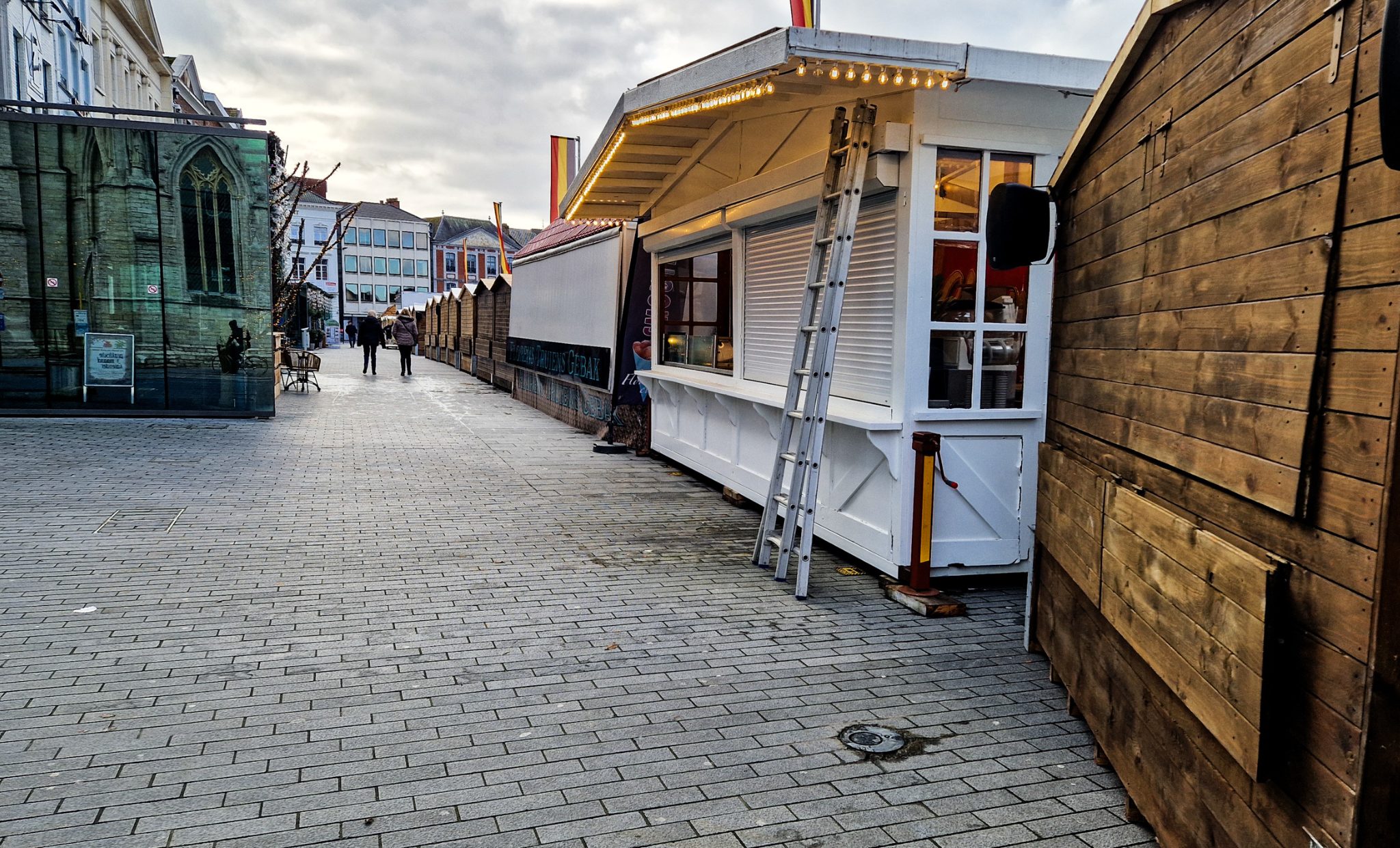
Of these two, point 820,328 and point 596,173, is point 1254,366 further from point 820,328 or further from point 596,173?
point 596,173

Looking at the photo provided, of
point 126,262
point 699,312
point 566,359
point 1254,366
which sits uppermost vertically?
point 126,262

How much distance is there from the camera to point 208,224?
46.3ft

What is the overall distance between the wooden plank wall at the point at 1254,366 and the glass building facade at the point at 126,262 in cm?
1359

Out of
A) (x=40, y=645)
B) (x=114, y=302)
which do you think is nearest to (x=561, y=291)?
(x=114, y=302)

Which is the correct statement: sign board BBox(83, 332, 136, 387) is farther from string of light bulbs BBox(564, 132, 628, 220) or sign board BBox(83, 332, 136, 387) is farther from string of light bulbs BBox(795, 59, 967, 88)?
string of light bulbs BBox(795, 59, 967, 88)

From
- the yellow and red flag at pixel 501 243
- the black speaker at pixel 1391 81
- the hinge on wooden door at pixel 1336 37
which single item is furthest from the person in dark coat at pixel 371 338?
the black speaker at pixel 1391 81

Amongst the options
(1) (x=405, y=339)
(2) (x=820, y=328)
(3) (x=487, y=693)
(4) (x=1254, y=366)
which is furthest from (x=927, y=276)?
(1) (x=405, y=339)

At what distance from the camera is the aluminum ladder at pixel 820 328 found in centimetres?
616

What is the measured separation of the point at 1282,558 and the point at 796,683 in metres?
2.70

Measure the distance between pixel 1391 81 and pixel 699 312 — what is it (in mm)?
9399

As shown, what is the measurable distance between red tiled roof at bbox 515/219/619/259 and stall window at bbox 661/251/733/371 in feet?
6.77

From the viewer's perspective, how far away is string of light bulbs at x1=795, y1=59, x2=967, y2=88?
5465mm

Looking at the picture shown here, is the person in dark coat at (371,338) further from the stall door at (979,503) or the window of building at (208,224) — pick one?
the stall door at (979,503)

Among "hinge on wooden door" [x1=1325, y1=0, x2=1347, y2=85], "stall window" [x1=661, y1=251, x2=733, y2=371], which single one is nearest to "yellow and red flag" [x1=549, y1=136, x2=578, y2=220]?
"stall window" [x1=661, y1=251, x2=733, y2=371]
